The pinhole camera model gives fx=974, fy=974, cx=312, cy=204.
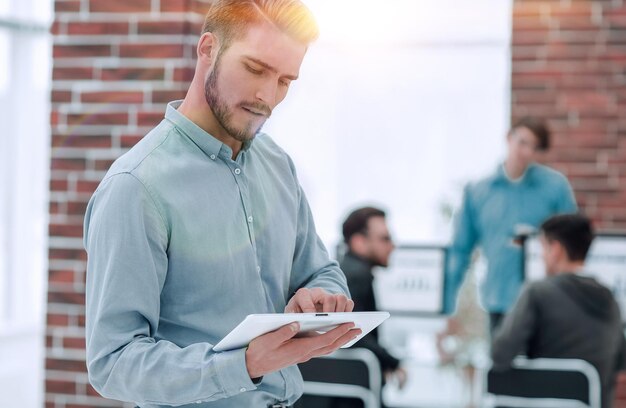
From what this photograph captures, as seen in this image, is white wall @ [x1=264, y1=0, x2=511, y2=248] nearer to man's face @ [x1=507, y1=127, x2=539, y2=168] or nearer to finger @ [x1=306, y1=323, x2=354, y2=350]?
man's face @ [x1=507, y1=127, x2=539, y2=168]

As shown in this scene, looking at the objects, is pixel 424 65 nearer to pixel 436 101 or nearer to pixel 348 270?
pixel 436 101

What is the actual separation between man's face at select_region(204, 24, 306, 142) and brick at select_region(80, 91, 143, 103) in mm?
1650

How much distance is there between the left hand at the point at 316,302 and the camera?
1577mm

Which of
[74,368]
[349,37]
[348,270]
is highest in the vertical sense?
→ [349,37]

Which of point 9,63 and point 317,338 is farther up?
point 9,63

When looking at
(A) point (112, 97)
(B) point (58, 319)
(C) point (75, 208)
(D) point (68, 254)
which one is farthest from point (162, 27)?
(B) point (58, 319)

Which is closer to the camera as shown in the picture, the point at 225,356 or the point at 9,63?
the point at 225,356

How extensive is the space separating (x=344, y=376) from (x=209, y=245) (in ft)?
6.57

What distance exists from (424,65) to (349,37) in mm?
600

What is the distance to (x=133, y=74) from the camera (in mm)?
3146

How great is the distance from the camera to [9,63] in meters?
5.53

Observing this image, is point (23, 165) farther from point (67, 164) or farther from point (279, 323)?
A: point (279, 323)

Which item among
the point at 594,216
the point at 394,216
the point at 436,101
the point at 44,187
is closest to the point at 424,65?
the point at 436,101

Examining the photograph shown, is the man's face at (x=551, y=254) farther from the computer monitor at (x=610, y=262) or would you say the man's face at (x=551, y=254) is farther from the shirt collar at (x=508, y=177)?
the shirt collar at (x=508, y=177)
